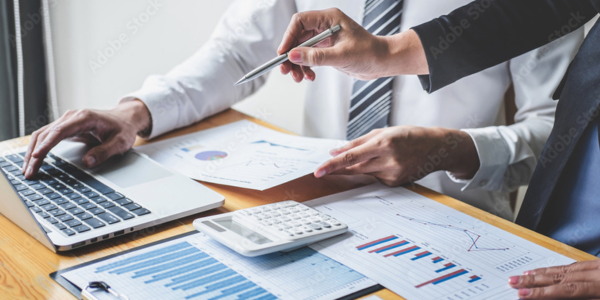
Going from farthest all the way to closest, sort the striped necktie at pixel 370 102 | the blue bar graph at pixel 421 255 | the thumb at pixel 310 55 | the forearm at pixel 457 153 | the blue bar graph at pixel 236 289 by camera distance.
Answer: the striped necktie at pixel 370 102
the forearm at pixel 457 153
the thumb at pixel 310 55
the blue bar graph at pixel 421 255
the blue bar graph at pixel 236 289

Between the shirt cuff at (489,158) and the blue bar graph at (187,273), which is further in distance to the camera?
the shirt cuff at (489,158)

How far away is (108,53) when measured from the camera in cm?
223

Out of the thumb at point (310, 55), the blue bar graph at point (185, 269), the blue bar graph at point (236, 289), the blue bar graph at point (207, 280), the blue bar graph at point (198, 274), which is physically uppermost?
the thumb at point (310, 55)

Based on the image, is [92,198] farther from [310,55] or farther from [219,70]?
[219,70]

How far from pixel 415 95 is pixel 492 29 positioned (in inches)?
15.0

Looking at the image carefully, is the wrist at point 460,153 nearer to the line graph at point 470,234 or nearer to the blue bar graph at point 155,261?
the line graph at point 470,234

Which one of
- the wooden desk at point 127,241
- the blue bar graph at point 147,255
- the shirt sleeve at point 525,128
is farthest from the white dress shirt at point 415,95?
the blue bar graph at point 147,255

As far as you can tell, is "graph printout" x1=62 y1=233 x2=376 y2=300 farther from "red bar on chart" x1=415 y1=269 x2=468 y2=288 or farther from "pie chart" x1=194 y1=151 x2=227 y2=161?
"pie chart" x1=194 y1=151 x2=227 y2=161

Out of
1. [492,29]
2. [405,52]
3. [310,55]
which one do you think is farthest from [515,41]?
[310,55]

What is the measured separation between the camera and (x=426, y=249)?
0.70m

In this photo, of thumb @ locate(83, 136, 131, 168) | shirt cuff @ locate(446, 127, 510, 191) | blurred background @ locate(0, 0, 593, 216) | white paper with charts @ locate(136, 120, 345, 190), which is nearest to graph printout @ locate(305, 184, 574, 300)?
white paper with charts @ locate(136, 120, 345, 190)

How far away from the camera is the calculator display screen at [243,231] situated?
2.21 ft

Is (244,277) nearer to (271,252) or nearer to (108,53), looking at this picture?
(271,252)

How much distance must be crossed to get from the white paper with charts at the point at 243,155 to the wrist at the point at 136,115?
41 millimetres
